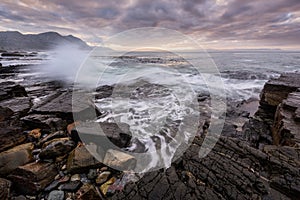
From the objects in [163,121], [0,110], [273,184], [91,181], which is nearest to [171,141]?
[163,121]

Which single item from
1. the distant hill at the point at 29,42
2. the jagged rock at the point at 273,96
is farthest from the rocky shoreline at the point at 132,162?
the distant hill at the point at 29,42

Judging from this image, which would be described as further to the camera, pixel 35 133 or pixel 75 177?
pixel 35 133

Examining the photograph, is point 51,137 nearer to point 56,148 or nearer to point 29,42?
point 56,148

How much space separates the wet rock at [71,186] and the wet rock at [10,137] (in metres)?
1.76

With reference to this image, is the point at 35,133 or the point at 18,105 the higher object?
the point at 18,105

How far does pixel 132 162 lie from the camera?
143 inches

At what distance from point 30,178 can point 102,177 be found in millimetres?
1267

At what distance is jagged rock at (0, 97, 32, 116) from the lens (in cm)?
548

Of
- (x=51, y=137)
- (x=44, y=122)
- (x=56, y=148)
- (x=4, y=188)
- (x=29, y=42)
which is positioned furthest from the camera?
(x=29, y=42)

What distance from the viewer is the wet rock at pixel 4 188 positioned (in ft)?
8.79

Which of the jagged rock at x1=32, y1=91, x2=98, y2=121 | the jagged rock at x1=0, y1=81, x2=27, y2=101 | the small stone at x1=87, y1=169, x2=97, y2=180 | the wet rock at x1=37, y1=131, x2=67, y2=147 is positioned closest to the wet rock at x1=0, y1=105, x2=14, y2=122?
the jagged rock at x1=32, y1=91, x2=98, y2=121

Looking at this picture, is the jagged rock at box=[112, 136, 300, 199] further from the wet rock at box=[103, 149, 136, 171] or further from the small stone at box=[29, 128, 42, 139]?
the small stone at box=[29, 128, 42, 139]

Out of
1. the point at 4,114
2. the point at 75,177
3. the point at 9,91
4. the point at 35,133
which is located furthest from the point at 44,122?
the point at 9,91

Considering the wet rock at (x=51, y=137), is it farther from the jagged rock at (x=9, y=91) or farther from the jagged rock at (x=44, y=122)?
the jagged rock at (x=9, y=91)
